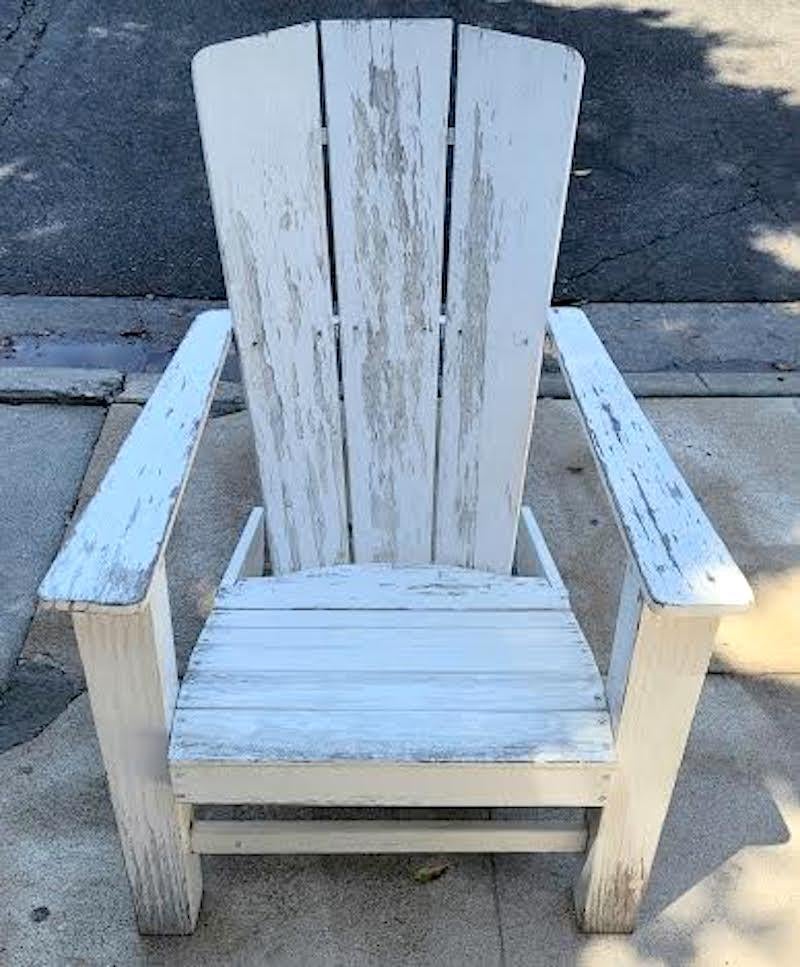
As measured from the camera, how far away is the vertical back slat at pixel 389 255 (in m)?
1.90

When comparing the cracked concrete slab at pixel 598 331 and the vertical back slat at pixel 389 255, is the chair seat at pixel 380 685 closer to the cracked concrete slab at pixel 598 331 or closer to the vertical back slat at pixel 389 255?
the vertical back slat at pixel 389 255

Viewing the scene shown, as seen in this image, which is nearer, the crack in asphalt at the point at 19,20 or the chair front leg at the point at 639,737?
the chair front leg at the point at 639,737

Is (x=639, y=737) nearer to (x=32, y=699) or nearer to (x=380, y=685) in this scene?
(x=380, y=685)

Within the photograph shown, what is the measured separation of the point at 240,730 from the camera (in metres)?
1.45

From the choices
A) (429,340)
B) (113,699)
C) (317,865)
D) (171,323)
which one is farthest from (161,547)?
(171,323)

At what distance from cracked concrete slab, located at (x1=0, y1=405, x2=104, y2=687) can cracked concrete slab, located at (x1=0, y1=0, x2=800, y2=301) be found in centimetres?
100

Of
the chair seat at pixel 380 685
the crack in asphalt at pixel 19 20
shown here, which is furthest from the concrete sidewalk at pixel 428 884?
the crack in asphalt at pixel 19 20

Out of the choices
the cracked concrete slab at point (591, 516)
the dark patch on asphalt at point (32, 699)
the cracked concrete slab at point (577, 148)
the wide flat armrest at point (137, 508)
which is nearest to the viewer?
the wide flat armrest at point (137, 508)

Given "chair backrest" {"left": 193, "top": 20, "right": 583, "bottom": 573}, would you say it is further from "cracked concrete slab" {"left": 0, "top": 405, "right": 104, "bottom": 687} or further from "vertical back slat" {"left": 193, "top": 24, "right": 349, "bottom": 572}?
"cracked concrete slab" {"left": 0, "top": 405, "right": 104, "bottom": 687}

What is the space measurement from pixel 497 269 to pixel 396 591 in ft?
2.10

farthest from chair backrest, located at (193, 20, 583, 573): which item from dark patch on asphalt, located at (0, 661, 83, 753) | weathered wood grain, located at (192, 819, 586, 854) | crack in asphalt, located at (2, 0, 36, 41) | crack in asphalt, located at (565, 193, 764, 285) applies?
crack in asphalt, located at (2, 0, 36, 41)

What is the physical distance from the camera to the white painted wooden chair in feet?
4.61

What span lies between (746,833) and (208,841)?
0.93 meters

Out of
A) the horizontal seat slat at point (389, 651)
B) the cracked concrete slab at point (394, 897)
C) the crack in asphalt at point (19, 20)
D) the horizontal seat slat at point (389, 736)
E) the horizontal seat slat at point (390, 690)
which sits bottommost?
the crack in asphalt at point (19, 20)
